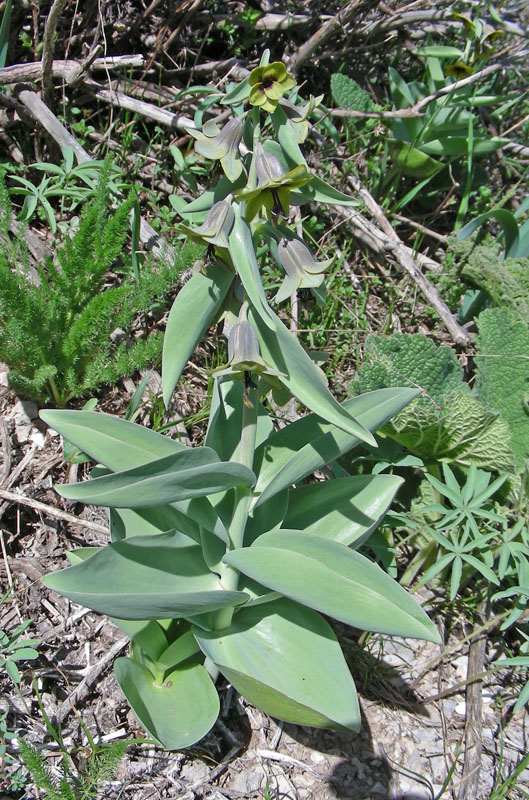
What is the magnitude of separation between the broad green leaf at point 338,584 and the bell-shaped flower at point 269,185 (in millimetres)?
662

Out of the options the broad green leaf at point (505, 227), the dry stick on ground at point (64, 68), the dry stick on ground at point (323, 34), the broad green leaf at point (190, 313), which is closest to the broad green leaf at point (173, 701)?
the broad green leaf at point (190, 313)

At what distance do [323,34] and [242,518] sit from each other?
247 centimetres

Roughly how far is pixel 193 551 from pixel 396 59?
9.81ft

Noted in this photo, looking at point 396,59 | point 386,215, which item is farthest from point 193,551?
point 396,59

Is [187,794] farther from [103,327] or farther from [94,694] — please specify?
[103,327]

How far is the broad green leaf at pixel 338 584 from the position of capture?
122 centimetres

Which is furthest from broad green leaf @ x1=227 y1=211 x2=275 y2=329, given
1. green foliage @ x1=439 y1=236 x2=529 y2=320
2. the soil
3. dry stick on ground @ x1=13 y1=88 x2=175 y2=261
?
green foliage @ x1=439 y1=236 x2=529 y2=320

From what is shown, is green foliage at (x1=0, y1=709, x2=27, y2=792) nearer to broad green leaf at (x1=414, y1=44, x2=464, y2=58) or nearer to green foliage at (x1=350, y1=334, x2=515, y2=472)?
green foliage at (x1=350, y1=334, x2=515, y2=472)

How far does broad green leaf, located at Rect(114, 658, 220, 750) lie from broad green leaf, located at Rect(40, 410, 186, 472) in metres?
0.44

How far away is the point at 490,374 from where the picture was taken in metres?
2.46

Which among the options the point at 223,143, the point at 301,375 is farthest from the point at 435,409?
the point at 223,143

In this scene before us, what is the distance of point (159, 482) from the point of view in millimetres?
1157

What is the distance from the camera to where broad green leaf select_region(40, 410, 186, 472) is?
4.31ft

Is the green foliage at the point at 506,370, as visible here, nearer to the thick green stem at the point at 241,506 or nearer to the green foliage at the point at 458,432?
the green foliage at the point at 458,432
